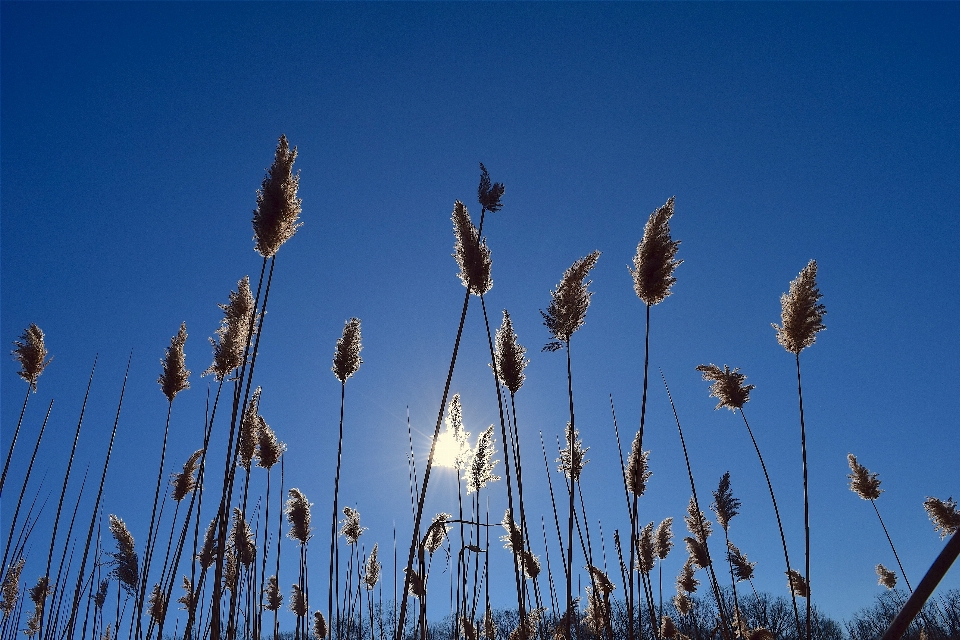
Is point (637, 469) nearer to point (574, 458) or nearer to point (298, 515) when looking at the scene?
point (574, 458)

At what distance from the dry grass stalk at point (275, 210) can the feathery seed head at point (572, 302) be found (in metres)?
2.21

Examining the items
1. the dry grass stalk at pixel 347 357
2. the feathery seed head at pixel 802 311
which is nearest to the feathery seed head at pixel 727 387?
the feathery seed head at pixel 802 311

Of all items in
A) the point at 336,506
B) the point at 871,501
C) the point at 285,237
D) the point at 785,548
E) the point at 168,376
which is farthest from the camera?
the point at 871,501

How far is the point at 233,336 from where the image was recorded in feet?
14.6

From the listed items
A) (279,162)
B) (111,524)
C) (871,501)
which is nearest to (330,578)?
(111,524)

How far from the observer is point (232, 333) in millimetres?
4457

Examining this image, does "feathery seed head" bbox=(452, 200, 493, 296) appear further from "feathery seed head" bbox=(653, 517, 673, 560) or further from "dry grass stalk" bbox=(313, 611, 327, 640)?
"dry grass stalk" bbox=(313, 611, 327, 640)

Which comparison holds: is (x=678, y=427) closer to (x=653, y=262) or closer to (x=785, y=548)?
(x=785, y=548)

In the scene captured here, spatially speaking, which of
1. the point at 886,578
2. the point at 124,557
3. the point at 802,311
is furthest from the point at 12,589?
the point at 886,578

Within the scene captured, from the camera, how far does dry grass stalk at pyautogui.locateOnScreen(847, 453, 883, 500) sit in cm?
973

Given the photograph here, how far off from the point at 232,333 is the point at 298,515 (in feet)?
A: 12.5

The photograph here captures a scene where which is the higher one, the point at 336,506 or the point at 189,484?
the point at 189,484

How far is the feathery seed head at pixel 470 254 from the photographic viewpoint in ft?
14.2

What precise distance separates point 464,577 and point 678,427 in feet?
9.11
